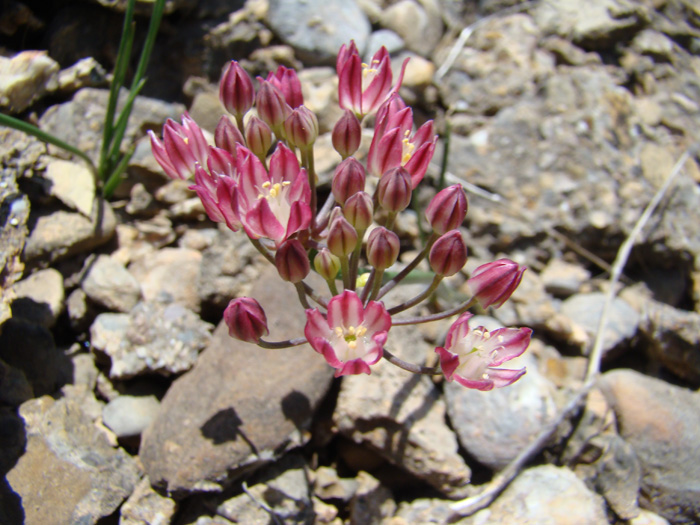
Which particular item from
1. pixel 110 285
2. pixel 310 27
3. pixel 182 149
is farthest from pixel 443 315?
pixel 310 27

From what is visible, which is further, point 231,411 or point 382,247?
point 231,411

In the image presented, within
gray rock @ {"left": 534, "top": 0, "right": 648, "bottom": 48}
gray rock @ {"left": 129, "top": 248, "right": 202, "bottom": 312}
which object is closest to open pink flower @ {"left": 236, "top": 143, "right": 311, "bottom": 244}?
gray rock @ {"left": 129, "top": 248, "right": 202, "bottom": 312}

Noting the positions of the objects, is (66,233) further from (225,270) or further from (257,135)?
(257,135)

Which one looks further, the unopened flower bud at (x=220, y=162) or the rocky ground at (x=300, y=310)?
the rocky ground at (x=300, y=310)

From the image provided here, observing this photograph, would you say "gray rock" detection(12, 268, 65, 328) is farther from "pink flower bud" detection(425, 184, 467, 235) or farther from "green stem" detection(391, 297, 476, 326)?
"pink flower bud" detection(425, 184, 467, 235)

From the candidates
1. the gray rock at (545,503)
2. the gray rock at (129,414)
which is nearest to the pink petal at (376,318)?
the gray rock at (545,503)

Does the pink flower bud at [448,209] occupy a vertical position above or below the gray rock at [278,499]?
above

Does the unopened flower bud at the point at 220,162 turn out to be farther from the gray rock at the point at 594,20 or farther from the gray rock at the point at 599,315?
the gray rock at the point at 594,20
